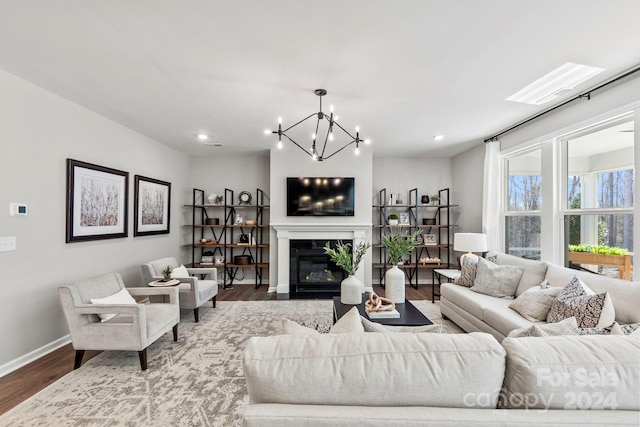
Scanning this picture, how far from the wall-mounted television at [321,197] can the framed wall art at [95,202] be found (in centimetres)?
248

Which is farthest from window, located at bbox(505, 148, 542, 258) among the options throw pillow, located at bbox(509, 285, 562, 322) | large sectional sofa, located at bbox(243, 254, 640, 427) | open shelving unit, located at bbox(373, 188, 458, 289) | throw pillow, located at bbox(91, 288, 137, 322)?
throw pillow, located at bbox(91, 288, 137, 322)

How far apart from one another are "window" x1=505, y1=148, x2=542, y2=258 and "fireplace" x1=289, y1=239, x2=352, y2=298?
2507 mm

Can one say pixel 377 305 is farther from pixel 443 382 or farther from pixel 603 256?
pixel 603 256

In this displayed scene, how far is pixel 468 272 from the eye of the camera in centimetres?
388

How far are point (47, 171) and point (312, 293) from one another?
383 cm

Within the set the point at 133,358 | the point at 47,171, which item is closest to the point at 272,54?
the point at 47,171

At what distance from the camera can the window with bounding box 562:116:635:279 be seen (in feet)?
9.36

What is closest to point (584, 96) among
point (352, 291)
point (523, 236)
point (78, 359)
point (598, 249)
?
point (598, 249)

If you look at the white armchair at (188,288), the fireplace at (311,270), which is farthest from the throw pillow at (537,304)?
the white armchair at (188,288)

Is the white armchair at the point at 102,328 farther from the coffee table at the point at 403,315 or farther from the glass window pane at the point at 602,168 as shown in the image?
the glass window pane at the point at 602,168

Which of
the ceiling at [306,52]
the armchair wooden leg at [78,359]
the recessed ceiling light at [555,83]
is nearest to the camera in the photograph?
the ceiling at [306,52]

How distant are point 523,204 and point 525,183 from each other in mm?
293

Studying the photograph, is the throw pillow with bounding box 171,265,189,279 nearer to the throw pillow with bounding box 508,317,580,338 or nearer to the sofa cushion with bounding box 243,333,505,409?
the sofa cushion with bounding box 243,333,505,409

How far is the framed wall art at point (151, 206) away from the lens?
440 centimetres
